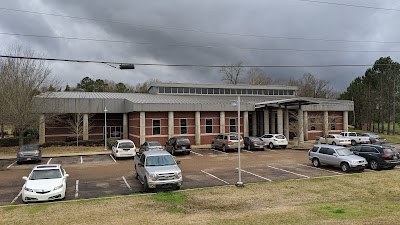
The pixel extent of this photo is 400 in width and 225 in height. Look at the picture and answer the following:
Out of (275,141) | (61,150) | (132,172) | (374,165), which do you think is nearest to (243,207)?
(132,172)

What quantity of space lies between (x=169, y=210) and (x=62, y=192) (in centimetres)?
530

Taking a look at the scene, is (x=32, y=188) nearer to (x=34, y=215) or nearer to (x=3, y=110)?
(x=34, y=215)

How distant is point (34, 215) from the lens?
36.9ft

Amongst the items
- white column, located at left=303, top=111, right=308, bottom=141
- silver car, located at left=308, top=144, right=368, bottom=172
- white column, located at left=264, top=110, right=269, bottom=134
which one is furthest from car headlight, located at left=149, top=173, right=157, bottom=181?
white column, located at left=303, top=111, right=308, bottom=141

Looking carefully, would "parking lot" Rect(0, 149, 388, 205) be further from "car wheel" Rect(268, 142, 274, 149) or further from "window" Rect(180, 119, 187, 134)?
"window" Rect(180, 119, 187, 134)

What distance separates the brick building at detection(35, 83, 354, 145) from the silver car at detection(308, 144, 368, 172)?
1173 centimetres

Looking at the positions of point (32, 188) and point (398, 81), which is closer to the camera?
point (32, 188)

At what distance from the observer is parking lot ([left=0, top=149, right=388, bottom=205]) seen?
1620 cm

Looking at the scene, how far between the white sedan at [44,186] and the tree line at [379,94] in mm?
59001

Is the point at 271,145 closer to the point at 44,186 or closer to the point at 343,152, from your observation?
the point at 343,152

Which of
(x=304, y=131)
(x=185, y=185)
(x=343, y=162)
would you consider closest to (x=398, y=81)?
(x=304, y=131)

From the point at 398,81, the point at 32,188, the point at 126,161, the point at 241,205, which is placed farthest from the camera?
the point at 398,81

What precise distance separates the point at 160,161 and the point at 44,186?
5279 mm

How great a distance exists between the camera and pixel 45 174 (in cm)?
1502
